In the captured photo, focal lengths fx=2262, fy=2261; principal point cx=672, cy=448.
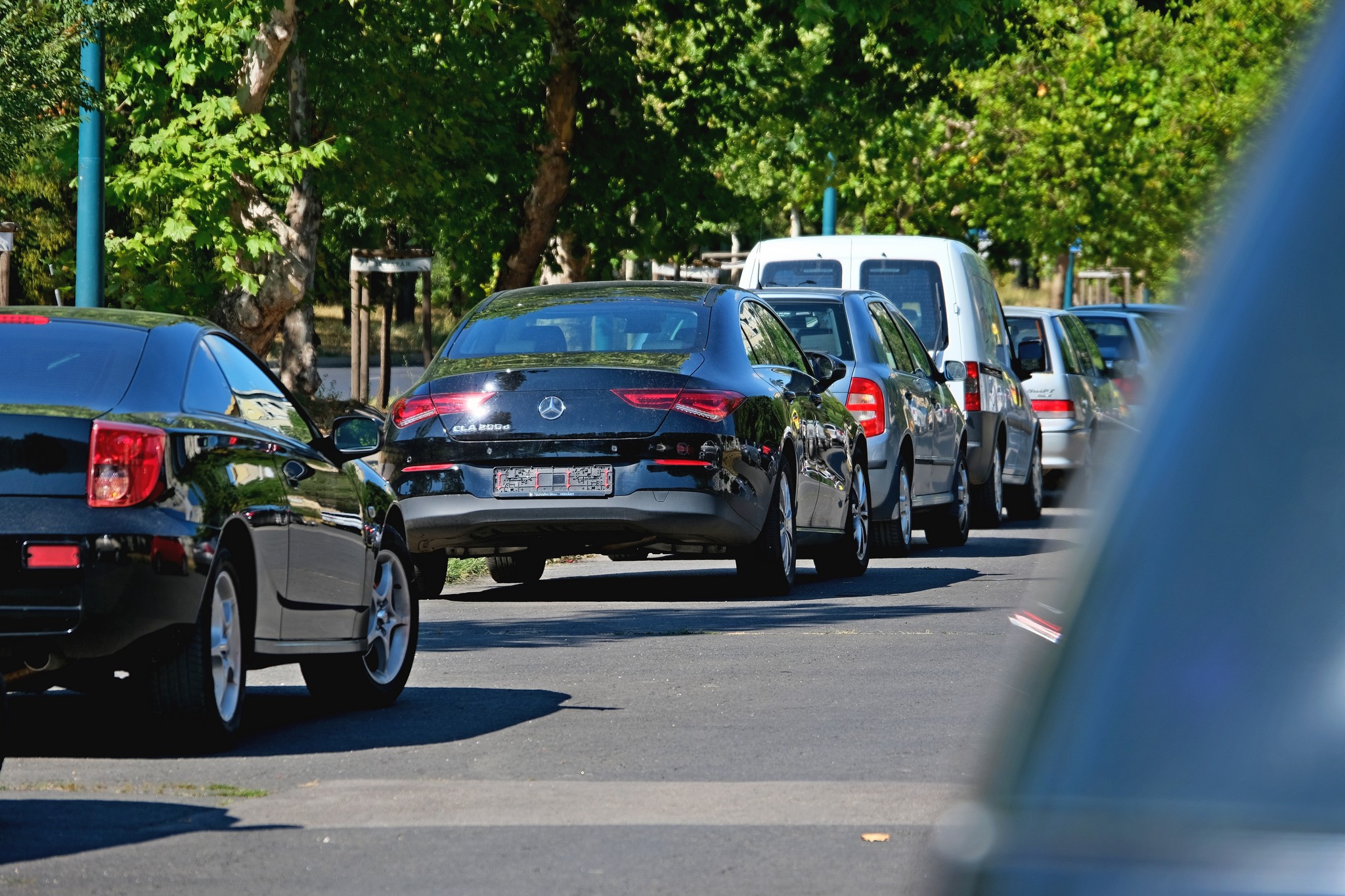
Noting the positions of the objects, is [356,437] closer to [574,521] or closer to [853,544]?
[574,521]

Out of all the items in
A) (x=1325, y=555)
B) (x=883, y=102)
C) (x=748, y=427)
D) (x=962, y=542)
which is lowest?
(x=962, y=542)

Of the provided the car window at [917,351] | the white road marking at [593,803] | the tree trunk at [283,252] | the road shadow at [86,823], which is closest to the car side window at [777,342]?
the car window at [917,351]

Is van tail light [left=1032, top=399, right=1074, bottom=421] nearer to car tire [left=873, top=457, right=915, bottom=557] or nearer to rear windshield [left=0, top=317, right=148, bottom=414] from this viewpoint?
car tire [left=873, top=457, right=915, bottom=557]

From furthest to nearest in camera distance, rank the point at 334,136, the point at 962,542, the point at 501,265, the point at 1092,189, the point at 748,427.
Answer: the point at 1092,189, the point at 501,265, the point at 334,136, the point at 962,542, the point at 748,427

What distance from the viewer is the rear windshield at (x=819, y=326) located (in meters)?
15.1

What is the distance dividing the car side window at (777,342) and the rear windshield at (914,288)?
4863 millimetres

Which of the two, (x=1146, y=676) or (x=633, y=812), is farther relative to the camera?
(x=633, y=812)

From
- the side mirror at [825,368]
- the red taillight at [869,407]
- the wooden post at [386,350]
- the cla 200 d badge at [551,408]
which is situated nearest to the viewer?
the cla 200 d badge at [551,408]

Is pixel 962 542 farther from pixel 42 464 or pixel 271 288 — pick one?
pixel 42 464

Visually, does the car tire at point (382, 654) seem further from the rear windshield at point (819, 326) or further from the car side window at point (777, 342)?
the rear windshield at point (819, 326)

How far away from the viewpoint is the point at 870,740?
7.31 metres

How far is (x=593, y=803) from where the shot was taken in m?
6.16

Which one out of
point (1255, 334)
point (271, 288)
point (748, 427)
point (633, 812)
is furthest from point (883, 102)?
point (1255, 334)

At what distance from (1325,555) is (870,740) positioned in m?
6.42
